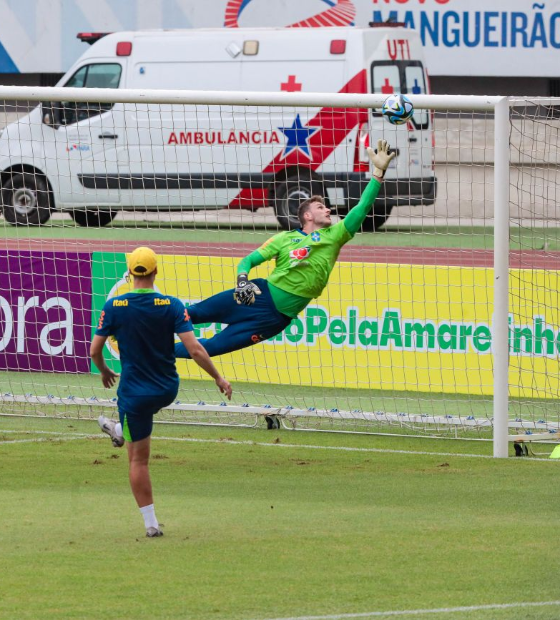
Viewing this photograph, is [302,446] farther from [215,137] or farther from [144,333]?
[215,137]

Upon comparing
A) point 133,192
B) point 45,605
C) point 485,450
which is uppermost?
point 133,192

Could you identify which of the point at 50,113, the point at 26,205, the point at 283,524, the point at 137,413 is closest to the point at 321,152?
the point at 26,205

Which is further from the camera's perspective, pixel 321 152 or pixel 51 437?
pixel 321 152

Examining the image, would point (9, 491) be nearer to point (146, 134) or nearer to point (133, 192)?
point (133, 192)

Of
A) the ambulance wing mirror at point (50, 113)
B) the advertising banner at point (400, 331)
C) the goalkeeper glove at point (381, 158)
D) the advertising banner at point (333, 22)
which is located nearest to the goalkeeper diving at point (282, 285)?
the goalkeeper glove at point (381, 158)

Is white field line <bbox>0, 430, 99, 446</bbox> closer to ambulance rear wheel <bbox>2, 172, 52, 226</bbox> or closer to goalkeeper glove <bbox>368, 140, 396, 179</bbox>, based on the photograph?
ambulance rear wheel <bbox>2, 172, 52, 226</bbox>

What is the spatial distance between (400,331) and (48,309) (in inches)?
141

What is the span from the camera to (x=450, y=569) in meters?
7.16

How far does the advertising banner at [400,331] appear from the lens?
1231cm

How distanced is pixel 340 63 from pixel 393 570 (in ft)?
56.7

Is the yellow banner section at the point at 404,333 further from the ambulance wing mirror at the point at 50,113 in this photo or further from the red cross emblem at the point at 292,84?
the red cross emblem at the point at 292,84

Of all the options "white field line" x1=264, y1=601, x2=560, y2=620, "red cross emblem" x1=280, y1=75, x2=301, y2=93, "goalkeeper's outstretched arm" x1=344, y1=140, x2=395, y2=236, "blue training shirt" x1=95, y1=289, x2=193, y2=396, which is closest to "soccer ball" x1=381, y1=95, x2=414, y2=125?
"goalkeeper's outstretched arm" x1=344, y1=140, x2=395, y2=236

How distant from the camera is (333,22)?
113ft

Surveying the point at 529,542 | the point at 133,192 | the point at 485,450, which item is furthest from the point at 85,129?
the point at 529,542
